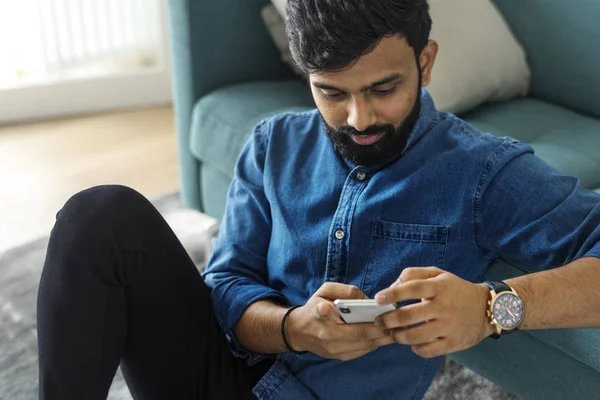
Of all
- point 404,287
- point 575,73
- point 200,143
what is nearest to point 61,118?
point 200,143

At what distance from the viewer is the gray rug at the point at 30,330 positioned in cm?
167

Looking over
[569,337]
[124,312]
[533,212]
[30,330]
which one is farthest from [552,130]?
[30,330]

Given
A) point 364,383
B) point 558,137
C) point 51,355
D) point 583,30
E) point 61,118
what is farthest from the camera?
point 61,118

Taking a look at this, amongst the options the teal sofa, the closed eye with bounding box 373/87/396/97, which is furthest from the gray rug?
the closed eye with bounding box 373/87/396/97

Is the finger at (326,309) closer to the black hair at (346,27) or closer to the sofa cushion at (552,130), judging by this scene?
the black hair at (346,27)

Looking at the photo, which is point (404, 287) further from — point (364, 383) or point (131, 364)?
point (131, 364)

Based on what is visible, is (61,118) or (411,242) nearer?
(411,242)

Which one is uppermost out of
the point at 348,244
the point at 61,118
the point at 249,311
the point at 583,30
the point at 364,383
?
the point at 583,30

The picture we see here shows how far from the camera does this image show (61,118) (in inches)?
123

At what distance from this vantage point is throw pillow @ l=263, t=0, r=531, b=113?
195cm

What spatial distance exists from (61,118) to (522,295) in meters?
2.47

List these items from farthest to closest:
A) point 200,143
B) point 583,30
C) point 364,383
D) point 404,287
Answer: point 200,143, point 583,30, point 364,383, point 404,287

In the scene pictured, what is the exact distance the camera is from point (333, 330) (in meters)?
1.06

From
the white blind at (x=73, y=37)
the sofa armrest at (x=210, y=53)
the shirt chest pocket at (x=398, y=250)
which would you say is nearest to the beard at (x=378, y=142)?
the shirt chest pocket at (x=398, y=250)
